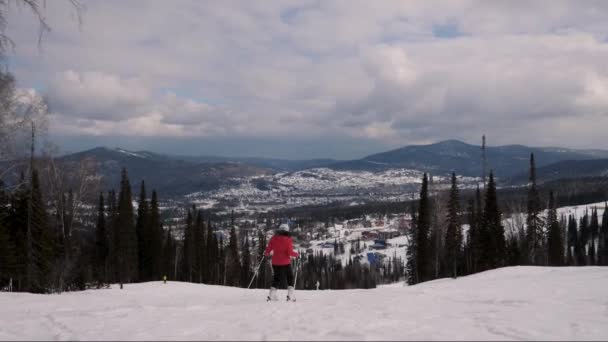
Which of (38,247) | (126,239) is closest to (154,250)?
(126,239)

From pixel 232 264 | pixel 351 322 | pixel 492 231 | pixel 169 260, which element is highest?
pixel 351 322

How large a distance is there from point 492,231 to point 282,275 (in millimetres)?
38417

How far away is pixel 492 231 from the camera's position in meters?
43.5

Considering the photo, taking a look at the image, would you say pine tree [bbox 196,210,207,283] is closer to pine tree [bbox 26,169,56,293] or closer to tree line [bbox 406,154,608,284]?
pine tree [bbox 26,169,56,293]

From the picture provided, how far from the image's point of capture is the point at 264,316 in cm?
788

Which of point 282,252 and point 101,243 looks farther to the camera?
point 101,243

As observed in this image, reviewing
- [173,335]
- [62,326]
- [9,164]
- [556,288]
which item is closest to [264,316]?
[173,335]

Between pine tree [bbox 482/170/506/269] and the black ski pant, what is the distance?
124 feet

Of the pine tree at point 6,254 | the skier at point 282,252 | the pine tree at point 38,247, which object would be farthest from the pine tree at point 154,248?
the skier at point 282,252

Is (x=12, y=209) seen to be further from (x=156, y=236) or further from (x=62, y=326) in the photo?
(x=62, y=326)

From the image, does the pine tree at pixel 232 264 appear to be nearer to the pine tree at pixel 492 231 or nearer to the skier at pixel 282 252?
the pine tree at pixel 492 231

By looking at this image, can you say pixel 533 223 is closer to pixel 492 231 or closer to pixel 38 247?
pixel 492 231

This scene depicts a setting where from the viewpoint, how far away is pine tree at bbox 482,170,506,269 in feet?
143

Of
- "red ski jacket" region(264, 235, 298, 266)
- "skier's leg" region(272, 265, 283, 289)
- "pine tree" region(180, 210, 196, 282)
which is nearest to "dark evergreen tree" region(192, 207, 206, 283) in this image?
"pine tree" region(180, 210, 196, 282)
